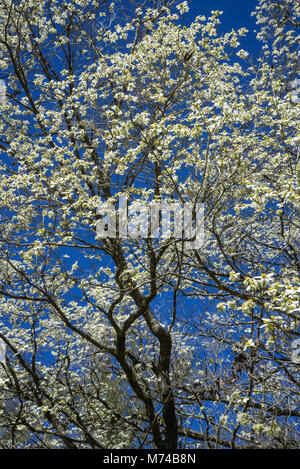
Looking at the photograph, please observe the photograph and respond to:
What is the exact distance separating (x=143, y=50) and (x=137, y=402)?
791cm

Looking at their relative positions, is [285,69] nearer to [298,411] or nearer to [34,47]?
[34,47]

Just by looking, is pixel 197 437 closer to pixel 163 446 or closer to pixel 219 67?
pixel 163 446

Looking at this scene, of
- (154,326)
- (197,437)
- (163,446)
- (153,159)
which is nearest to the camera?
(153,159)

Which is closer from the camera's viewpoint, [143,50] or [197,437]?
[143,50]

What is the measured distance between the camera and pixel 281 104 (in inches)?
225

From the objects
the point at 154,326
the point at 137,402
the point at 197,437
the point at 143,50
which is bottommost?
the point at 197,437

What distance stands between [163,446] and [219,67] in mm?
7708

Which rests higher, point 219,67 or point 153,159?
point 219,67

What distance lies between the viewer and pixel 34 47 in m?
9.48

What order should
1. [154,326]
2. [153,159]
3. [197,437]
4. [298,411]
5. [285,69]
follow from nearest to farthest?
[153,159] → [298,411] → [197,437] → [154,326] → [285,69]

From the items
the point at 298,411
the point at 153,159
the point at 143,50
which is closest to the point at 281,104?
the point at 153,159
